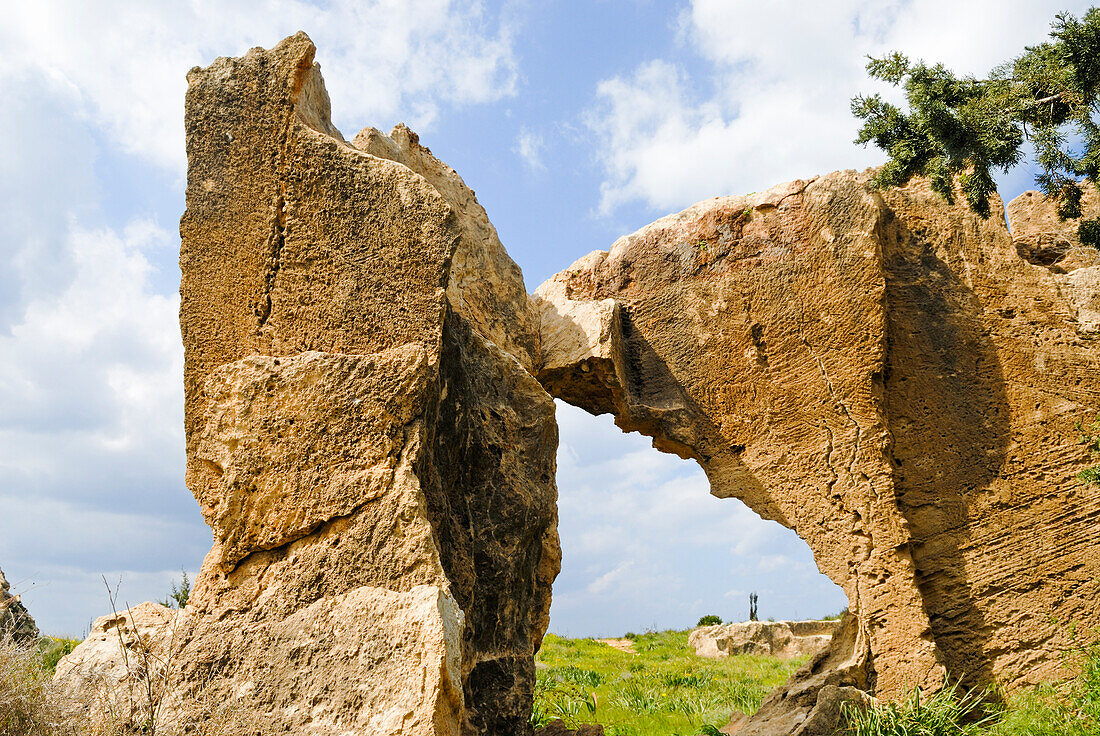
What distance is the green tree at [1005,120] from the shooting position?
6.23 meters

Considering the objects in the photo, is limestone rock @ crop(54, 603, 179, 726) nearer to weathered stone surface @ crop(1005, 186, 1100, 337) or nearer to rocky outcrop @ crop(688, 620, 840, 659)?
weathered stone surface @ crop(1005, 186, 1100, 337)

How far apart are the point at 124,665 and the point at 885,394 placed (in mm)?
5553

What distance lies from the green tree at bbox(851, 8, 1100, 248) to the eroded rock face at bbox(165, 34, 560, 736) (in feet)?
12.3

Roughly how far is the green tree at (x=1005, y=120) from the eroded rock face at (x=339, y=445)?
3.75 m

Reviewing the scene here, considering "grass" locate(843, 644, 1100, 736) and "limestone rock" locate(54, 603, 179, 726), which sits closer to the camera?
"limestone rock" locate(54, 603, 179, 726)

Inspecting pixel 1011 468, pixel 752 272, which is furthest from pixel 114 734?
→ pixel 1011 468

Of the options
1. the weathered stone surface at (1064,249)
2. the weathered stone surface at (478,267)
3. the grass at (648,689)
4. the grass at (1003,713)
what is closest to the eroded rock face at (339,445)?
the weathered stone surface at (478,267)

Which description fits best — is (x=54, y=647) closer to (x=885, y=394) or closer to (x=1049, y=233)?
(x=885, y=394)

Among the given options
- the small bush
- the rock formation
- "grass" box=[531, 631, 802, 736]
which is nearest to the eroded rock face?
the rock formation

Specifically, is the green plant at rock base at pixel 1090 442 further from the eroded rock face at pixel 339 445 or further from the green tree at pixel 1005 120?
the eroded rock face at pixel 339 445

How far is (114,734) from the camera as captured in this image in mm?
3666

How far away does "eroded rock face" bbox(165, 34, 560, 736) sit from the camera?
3848 millimetres

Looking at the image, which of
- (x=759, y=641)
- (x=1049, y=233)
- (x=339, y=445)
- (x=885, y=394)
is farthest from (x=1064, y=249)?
(x=759, y=641)

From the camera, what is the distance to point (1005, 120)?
6.52 meters
